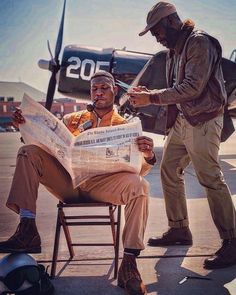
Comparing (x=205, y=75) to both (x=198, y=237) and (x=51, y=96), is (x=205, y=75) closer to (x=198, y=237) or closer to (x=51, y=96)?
(x=198, y=237)

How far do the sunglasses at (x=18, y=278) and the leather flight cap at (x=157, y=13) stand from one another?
1.76 m

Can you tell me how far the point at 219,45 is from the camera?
278cm

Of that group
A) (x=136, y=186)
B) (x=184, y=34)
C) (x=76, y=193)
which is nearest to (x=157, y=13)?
(x=184, y=34)

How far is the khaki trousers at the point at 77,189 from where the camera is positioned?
229cm

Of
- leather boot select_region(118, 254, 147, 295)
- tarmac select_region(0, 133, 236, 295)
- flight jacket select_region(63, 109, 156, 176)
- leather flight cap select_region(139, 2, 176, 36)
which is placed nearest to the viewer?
leather boot select_region(118, 254, 147, 295)

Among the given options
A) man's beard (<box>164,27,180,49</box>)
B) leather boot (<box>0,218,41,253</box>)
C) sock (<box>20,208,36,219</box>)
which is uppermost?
man's beard (<box>164,27,180,49</box>)

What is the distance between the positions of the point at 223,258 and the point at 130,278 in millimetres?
781

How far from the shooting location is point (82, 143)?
236 cm

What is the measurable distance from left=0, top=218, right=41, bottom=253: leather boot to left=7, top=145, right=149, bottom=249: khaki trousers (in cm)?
10

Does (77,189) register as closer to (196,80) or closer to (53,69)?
(196,80)

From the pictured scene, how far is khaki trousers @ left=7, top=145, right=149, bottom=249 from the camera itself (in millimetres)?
2293

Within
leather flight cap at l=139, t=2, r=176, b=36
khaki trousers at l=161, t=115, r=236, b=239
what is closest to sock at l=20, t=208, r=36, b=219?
khaki trousers at l=161, t=115, r=236, b=239

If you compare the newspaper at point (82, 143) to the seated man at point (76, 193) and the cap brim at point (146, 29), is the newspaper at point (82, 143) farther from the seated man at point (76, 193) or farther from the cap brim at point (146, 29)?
the cap brim at point (146, 29)

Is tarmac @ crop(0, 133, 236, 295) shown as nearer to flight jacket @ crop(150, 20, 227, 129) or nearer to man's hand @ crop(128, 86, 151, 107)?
flight jacket @ crop(150, 20, 227, 129)
